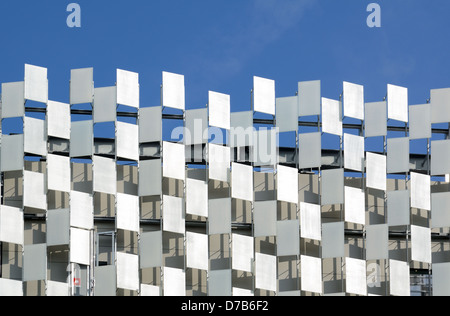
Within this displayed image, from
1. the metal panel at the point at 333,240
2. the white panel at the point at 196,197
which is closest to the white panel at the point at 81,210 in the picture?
the white panel at the point at 196,197

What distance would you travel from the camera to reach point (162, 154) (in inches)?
1140

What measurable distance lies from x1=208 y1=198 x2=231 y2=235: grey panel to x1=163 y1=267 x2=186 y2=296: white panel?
1477mm

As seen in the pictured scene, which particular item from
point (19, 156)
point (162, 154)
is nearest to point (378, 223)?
point (162, 154)

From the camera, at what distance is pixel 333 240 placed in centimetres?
Answer: 2922

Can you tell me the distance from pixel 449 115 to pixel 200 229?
7.94 metres

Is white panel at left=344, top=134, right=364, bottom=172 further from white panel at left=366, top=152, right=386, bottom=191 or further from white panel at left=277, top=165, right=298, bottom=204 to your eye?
white panel at left=277, top=165, right=298, bottom=204

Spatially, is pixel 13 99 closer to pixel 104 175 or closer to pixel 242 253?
pixel 104 175

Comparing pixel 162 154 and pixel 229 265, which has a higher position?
pixel 162 154

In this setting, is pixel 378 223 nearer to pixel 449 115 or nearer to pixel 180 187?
pixel 449 115

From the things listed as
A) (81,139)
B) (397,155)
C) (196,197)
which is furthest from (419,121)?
(81,139)

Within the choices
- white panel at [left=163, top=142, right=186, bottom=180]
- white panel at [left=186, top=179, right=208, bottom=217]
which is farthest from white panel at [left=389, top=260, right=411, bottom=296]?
white panel at [left=163, top=142, right=186, bottom=180]

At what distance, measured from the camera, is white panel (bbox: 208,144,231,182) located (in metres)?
29.1
